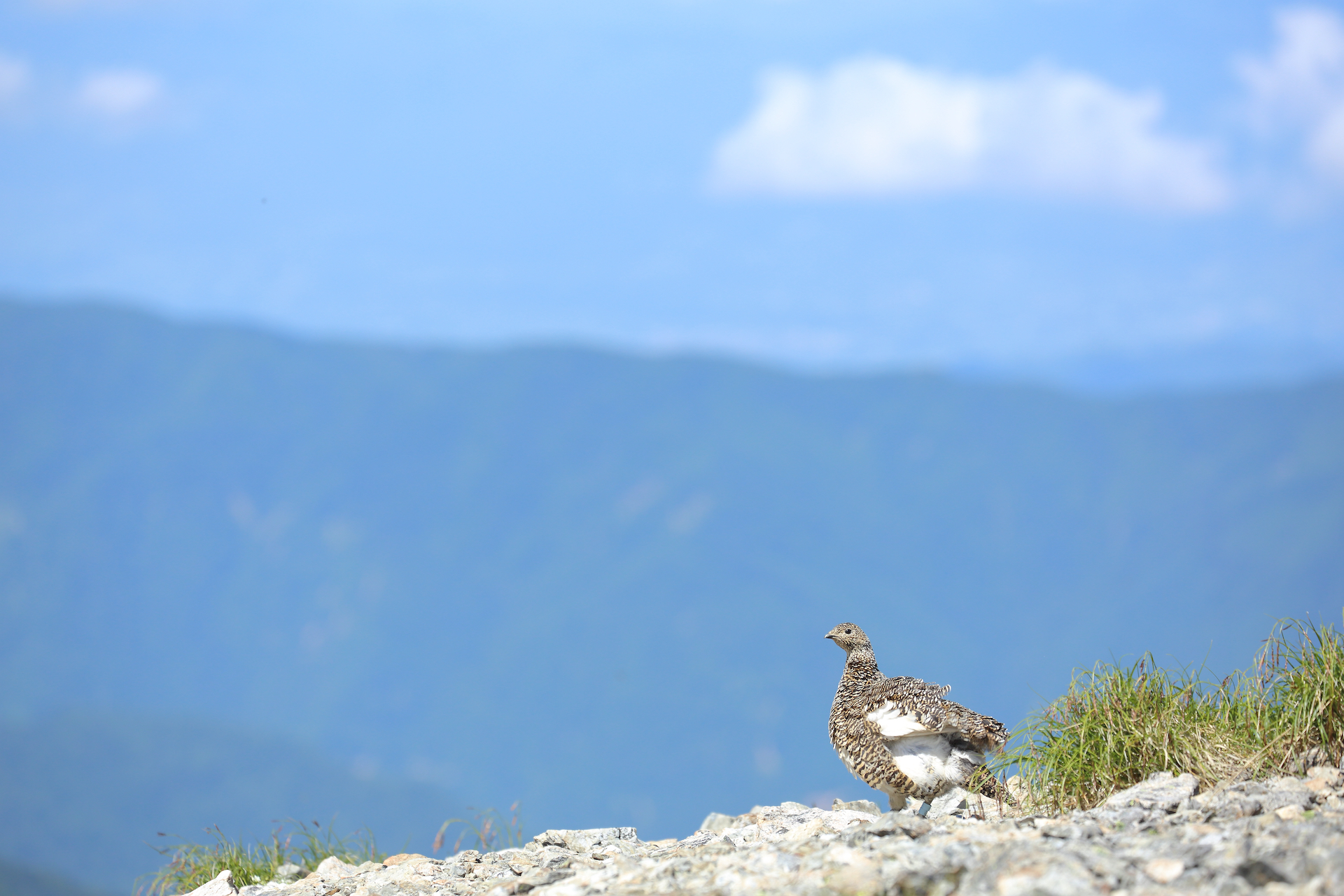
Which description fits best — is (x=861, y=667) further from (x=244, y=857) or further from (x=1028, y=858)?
(x=244, y=857)

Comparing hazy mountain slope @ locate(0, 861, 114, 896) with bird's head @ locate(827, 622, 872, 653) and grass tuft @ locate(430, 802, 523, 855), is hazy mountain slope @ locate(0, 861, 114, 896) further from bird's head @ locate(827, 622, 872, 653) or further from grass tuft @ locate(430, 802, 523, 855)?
bird's head @ locate(827, 622, 872, 653)

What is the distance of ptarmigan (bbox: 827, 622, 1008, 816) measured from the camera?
28.3ft

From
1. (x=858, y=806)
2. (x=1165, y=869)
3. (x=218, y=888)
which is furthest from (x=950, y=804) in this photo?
(x=218, y=888)

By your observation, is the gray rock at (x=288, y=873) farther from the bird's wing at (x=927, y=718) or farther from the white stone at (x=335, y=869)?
the bird's wing at (x=927, y=718)

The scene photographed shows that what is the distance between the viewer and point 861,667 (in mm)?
9797

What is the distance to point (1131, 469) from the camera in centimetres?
12338

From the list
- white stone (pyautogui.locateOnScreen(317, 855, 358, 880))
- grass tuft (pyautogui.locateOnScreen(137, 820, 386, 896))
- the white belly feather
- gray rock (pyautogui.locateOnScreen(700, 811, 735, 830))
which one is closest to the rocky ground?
the white belly feather

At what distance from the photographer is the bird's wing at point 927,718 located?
8586mm

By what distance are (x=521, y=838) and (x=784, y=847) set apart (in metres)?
4.32

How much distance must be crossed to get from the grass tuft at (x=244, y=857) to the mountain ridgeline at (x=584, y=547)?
88385 mm

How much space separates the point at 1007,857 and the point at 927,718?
2.72 meters

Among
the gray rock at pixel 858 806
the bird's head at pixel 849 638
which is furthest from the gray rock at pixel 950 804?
the bird's head at pixel 849 638

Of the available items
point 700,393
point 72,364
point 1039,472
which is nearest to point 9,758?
point 72,364

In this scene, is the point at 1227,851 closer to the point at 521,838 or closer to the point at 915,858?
the point at 915,858
